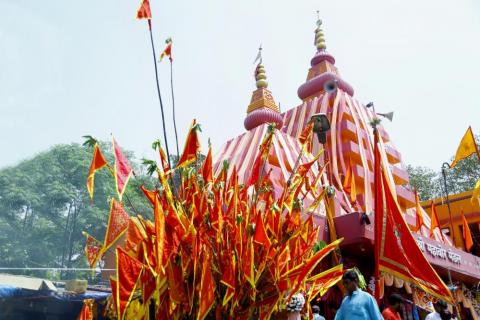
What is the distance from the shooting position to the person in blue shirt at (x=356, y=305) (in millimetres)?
3584

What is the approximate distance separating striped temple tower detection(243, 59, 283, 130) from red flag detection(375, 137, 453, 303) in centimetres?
808

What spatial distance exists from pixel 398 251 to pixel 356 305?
2.59 m

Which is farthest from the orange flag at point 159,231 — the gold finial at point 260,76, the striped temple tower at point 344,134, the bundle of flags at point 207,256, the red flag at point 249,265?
the gold finial at point 260,76

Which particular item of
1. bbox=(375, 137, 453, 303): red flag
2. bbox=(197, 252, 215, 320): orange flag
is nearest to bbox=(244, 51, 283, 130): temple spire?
bbox=(375, 137, 453, 303): red flag

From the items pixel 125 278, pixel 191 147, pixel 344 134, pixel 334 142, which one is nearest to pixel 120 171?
pixel 191 147

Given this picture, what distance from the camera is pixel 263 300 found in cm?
482

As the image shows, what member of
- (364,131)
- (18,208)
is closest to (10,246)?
(18,208)

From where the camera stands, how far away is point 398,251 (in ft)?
19.4

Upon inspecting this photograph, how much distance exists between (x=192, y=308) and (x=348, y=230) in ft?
17.6

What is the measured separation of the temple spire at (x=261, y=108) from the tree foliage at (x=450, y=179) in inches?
549

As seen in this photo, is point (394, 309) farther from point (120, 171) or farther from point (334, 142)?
point (334, 142)

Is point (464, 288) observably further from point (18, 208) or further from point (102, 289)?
point (18, 208)

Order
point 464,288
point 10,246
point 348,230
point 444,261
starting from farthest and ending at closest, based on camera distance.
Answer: point 10,246 < point 464,288 < point 444,261 < point 348,230

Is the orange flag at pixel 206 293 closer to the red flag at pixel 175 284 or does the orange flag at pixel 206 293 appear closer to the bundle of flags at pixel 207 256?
the bundle of flags at pixel 207 256
